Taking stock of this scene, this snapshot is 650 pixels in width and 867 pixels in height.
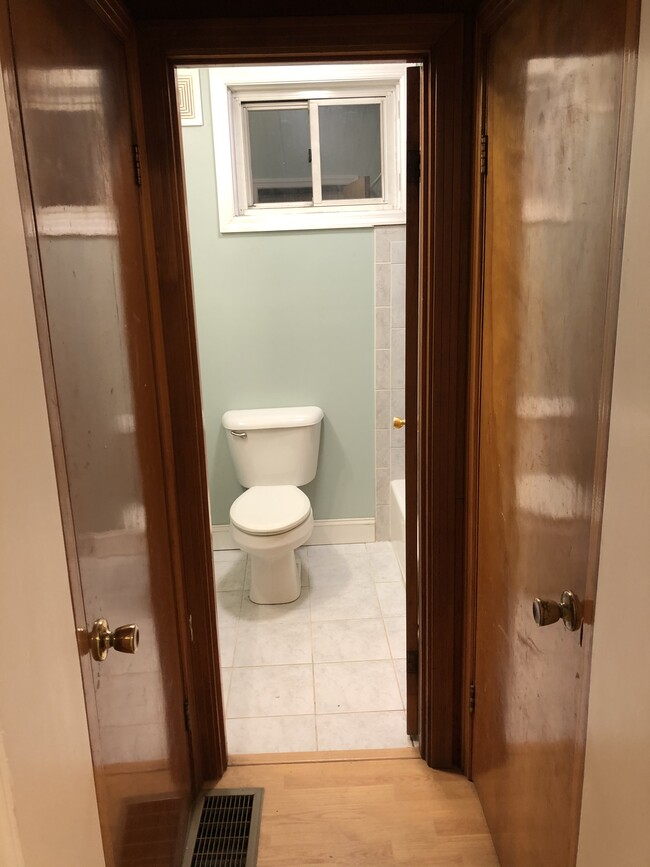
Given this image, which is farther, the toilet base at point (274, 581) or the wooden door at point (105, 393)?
the toilet base at point (274, 581)

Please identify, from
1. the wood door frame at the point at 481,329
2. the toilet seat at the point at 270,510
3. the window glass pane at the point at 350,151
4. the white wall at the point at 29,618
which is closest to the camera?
the white wall at the point at 29,618

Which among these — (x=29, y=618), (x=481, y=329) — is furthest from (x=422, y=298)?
(x=29, y=618)

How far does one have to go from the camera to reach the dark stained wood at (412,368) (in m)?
1.62

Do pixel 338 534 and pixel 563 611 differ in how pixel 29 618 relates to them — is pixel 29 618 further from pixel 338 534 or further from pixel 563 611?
pixel 338 534

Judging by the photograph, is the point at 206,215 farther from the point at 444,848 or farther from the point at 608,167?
the point at 444,848

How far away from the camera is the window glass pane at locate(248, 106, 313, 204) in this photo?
9.65ft

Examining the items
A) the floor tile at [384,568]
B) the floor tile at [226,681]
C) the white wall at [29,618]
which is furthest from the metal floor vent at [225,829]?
the floor tile at [384,568]

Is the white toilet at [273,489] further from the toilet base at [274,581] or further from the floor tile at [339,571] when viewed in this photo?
the floor tile at [339,571]

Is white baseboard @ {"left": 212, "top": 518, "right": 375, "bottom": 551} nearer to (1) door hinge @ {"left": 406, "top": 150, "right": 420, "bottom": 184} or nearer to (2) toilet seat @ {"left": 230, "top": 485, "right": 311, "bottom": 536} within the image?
(2) toilet seat @ {"left": 230, "top": 485, "right": 311, "bottom": 536}

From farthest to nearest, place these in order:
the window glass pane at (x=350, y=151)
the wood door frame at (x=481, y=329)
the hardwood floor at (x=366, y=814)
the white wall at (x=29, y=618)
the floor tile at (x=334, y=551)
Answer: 1. the floor tile at (x=334, y=551)
2. the window glass pane at (x=350, y=151)
3. the hardwood floor at (x=366, y=814)
4. the wood door frame at (x=481, y=329)
5. the white wall at (x=29, y=618)

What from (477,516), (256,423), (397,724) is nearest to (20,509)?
(477,516)

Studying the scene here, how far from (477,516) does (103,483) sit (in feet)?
3.03

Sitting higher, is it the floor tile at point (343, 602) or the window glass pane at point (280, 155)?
the window glass pane at point (280, 155)

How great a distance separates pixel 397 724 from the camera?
2074 mm
